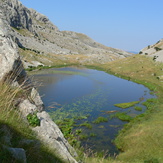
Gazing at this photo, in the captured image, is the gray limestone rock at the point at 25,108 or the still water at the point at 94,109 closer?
the gray limestone rock at the point at 25,108

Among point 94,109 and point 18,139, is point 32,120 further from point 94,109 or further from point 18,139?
point 94,109

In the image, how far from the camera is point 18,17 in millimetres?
163125

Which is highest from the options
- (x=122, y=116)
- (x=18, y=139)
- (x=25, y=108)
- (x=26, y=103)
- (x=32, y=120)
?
(x=26, y=103)

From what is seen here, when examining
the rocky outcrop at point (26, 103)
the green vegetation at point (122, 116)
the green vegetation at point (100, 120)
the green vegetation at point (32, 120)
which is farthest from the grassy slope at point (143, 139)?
the green vegetation at point (100, 120)

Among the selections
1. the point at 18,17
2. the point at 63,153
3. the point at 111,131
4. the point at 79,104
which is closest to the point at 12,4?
the point at 18,17

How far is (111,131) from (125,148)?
5574 millimetres

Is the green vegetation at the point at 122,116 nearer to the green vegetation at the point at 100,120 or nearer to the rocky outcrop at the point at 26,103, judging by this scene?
the green vegetation at the point at 100,120

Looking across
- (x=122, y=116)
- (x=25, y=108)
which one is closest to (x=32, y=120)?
(x=25, y=108)

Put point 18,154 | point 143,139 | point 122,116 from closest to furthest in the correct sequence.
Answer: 1. point 18,154
2. point 143,139
3. point 122,116

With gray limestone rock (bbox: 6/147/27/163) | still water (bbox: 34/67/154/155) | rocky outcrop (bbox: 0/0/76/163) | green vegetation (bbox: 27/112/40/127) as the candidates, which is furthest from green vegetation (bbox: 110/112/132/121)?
gray limestone rock (bbox: 6/147/27/163)

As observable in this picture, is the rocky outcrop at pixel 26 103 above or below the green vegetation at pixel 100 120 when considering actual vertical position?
above

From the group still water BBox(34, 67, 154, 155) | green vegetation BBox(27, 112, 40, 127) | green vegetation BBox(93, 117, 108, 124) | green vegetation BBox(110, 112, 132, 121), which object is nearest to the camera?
green vegetation BBox(27, 112, 40, 127)

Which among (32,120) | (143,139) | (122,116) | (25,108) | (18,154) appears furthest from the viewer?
(122,116)

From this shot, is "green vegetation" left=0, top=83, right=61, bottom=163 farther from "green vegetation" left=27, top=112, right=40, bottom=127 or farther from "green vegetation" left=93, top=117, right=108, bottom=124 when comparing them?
"green vegetation" left=93, top=117, right=108, bottom=124
